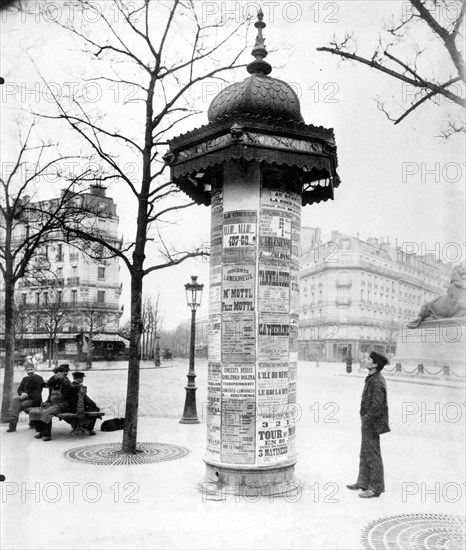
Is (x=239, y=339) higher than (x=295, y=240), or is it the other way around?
(x=295, y=240)

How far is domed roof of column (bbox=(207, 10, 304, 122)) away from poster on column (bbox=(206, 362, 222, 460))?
9.77ft

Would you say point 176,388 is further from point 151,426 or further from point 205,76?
point 205,76

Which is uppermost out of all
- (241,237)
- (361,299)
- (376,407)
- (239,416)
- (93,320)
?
(361,299)

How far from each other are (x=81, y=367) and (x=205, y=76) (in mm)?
34573

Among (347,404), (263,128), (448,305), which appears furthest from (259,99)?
(448,305)

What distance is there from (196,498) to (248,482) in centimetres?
63

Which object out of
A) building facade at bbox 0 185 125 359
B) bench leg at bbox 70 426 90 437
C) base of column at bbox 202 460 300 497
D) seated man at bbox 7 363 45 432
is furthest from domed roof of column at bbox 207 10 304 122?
building facade at bbox 0 185 125 359

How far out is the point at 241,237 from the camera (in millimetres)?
7082

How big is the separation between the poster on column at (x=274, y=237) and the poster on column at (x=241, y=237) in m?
0.11

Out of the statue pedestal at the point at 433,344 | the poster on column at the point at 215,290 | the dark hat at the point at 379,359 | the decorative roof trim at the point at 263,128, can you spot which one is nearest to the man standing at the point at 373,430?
the dark hat at the point at 379,359

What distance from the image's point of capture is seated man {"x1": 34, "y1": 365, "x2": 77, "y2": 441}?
35.7ft

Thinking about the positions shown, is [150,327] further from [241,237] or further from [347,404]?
[241,237]

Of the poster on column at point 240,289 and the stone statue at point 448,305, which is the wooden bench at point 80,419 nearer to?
the poster on column at point 240,289

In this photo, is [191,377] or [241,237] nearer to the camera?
[241,237]
